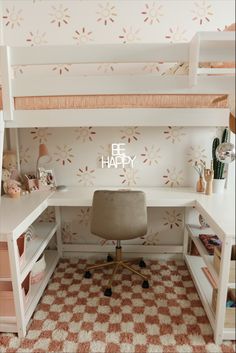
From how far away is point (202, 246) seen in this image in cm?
175

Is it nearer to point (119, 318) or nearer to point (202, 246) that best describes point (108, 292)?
point (119, 318)

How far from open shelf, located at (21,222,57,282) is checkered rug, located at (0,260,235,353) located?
361mm

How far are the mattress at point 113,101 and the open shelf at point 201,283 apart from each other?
1212mm

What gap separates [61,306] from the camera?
1788 mm

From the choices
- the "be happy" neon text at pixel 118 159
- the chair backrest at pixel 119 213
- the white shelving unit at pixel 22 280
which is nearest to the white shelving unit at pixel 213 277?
the chair backrest at pixel 119 213

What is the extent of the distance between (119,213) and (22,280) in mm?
734

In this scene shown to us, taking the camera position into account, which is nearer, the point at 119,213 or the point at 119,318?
the point at 119,318

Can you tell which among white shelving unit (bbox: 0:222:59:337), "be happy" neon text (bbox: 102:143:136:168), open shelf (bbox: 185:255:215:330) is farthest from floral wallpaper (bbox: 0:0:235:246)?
white shelving unit (bbox: 0:222:59:337)

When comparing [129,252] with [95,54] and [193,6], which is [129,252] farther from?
[193,6]

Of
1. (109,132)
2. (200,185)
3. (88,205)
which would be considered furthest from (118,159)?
(200,185)

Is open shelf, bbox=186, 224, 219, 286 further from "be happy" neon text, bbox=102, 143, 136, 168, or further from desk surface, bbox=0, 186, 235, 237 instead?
"be happy" neon text, bbox=102, 143, 136, 168

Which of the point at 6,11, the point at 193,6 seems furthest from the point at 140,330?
the point at 6,11

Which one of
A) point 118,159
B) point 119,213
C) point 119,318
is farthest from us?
point 118,159

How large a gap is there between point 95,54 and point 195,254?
177cm
